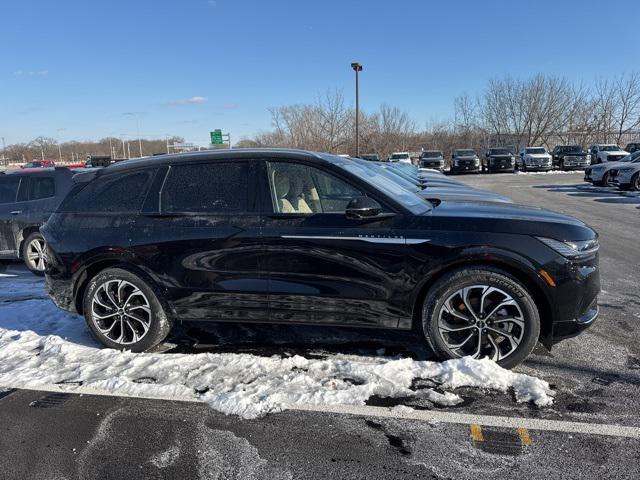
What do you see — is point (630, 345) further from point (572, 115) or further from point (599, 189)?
point (572, 115)

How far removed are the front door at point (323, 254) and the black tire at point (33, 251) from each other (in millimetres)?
5695

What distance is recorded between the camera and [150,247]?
159 inches

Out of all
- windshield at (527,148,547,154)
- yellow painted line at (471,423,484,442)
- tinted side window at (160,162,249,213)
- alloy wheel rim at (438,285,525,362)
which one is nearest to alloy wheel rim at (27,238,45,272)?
tinted side window at (160,162,249,213)

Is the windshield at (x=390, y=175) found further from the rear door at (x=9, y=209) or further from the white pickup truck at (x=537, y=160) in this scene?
the white pickup truck at (x=537, y=160)

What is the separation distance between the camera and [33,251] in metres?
7.85

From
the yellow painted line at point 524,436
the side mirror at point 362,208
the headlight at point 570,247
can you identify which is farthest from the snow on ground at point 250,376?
the side mirror at point 362,208

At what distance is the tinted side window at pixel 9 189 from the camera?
8055mm

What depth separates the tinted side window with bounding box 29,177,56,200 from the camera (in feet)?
26.1

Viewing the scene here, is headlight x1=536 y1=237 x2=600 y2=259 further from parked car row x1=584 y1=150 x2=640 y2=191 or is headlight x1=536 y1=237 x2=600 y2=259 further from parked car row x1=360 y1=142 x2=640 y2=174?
parked car row x1=360 y1=142 x2=640 y2=174

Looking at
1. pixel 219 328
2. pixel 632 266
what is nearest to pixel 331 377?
pixel 219 328

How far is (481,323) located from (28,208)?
7.54 metres

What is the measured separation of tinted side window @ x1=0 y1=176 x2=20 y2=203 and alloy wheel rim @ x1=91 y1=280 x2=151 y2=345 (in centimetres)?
515

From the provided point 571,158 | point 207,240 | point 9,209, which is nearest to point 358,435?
point 207,240

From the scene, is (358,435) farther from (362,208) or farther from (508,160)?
(508,160)
